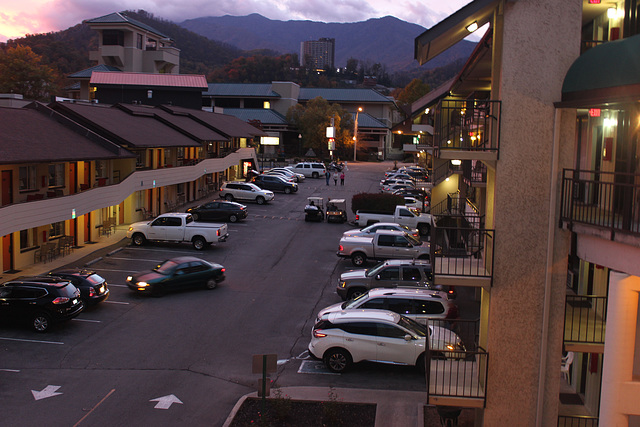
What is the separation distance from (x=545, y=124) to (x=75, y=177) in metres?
27.9

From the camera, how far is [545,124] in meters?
9.40

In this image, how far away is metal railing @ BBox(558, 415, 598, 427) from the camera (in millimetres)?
9993

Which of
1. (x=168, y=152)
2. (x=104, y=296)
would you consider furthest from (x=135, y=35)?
(x=104, y=296)

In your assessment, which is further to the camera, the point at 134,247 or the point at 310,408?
the point at 134,247

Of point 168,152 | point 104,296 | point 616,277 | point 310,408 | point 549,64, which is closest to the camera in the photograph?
point 616,277

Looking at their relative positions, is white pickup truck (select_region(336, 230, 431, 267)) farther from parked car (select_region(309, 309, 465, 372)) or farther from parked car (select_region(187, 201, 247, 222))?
parked car (select_region(187, 201, 247, 222))

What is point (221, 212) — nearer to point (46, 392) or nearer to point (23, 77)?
point (46, 392)

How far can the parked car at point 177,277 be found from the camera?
23219mm

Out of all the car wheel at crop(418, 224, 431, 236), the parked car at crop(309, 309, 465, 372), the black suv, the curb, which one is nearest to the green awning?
the parked car at crop(309, 309, 465, 372)

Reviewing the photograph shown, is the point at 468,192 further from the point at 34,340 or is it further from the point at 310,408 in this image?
the point at 34,340

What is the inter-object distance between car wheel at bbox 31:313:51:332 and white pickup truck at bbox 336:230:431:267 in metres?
14.5

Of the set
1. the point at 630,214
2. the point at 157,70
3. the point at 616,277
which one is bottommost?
the point at 616,277

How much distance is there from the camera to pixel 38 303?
18.8m

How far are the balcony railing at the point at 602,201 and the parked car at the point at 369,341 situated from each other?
7447 mm
